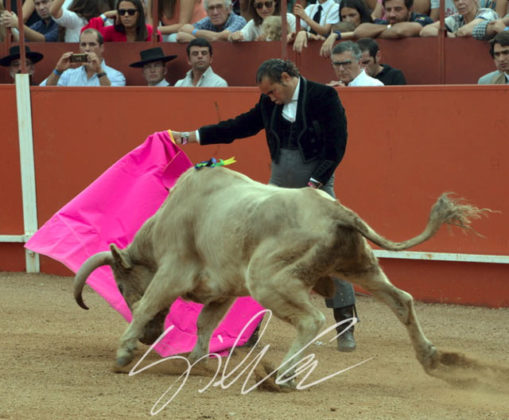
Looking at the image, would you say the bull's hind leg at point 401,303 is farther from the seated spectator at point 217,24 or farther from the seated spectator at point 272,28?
the seated spectator at point 217,24

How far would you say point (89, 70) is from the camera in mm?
9406

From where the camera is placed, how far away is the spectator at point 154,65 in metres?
9.27

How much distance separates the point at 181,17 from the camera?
9984 mm

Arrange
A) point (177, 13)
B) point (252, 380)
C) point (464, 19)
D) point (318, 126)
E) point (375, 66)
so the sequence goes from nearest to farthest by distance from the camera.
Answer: point (252, 380)
point (318, 126)
point (375, 66)
point (464, 19)
point (177, 13)

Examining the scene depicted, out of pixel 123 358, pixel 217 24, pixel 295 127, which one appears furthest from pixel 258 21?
pixel 123 358

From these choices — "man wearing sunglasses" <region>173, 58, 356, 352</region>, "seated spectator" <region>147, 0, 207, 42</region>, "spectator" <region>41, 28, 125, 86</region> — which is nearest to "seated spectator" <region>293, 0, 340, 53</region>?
"seated spectator" <region>147, 0, 207, 42</region>

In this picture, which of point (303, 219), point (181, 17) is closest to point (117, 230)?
point (303, 219)

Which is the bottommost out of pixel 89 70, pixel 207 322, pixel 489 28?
pixel 207 322

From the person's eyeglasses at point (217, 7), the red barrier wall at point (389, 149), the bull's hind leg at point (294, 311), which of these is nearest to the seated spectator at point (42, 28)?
the red barrier wall at point (389, 149)

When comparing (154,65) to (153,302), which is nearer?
(153,302)

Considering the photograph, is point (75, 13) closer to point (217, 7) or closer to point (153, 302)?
point (217, 7)

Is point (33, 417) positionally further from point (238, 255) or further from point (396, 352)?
point (396, 352)

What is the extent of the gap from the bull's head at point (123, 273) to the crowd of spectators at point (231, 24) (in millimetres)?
2888

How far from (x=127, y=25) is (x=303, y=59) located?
1869 millimetres
